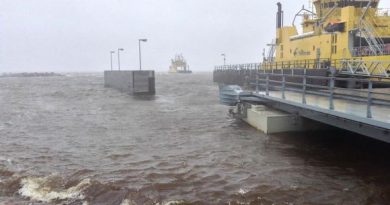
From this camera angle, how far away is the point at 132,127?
17.5 metres

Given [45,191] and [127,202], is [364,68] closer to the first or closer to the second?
[127,202]

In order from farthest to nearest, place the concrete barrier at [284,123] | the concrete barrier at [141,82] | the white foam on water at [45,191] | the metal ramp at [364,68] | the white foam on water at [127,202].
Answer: the concrete barrier at [141,82] < the metal ramp at [364,68] < the concrete barrier at [284,123] < the white foam on water at [45,191] < the white foam on water at [127,202]

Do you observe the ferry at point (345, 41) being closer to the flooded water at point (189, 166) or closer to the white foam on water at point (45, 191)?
the flooded water at point (189, 166)

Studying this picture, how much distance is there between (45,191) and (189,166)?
379 cm

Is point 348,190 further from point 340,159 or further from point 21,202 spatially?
point 21,202

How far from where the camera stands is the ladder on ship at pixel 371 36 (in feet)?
65.3

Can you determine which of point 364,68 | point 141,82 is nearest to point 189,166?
point 364,68

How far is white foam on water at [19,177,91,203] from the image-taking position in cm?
828

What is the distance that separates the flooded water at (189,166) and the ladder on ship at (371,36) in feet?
27.2

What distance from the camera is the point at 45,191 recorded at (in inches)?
341

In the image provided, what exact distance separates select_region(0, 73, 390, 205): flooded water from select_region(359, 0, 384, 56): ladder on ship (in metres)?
8.30

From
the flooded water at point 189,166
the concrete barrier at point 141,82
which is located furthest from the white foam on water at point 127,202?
the concrete barrier at point 141,82

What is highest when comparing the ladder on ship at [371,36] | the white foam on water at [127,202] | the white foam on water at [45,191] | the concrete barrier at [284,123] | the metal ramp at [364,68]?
the ladder on ship at [371,36]

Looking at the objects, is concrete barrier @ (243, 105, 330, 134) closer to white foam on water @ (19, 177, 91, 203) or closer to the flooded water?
the flooded water
